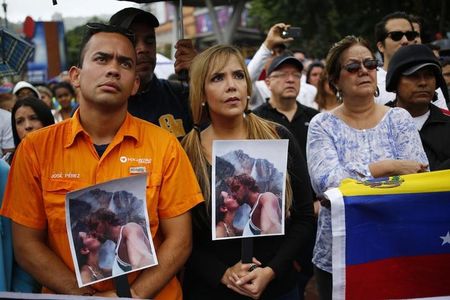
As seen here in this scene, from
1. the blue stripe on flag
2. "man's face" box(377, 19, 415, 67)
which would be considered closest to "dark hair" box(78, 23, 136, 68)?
the blue stripe on flag

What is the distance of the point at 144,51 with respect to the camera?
3.41 metres

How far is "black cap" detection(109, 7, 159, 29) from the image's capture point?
3.26 m

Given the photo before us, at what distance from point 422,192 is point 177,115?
1.43 m

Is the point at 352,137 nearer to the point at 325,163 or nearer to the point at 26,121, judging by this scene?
the point at 325,163

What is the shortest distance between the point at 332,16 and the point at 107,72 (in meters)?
22.2

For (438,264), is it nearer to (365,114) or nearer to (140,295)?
(365,114)

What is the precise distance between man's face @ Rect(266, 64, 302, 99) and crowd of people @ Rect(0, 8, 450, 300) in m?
1.68

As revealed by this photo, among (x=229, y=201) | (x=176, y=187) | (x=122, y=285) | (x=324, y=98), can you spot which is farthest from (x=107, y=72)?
(x=324, y=98)

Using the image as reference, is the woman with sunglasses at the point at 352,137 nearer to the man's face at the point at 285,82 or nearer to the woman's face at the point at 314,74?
the man's face at the point at 285,82

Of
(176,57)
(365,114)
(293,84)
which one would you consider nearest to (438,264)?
(365,114)

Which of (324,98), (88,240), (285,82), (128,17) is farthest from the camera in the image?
(324,98)

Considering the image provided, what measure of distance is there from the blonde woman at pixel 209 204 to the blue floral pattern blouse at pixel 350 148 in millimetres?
117

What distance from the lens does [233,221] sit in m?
2.68

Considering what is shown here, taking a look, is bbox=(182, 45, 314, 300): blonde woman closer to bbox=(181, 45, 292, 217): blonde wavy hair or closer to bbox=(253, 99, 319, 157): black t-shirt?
bbox=(181, 45, 292, 217): blonde wavy hair
